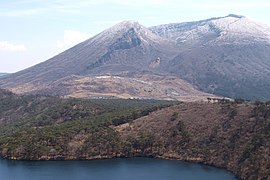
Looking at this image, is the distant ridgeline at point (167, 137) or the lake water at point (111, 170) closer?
the lake water at point (111, 170)

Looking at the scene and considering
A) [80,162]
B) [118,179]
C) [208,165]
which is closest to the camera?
[118,179]

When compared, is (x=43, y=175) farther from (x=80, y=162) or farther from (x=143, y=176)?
(x=143, y=176)

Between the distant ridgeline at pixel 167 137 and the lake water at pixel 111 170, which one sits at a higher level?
the distant ridgeline at pixel 167 137

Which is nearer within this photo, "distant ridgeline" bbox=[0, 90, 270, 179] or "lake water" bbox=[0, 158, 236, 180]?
"lake water" bbox=[0, 158, 236, 180]

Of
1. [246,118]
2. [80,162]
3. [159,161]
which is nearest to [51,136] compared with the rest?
[80,162]

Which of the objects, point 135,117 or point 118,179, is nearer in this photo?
point 118,179

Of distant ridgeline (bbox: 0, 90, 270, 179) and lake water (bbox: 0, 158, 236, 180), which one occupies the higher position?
distant ridgeline (bbox: 0, 90, 270, 179)

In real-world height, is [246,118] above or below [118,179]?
above

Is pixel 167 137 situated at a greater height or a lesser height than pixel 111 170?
greater
